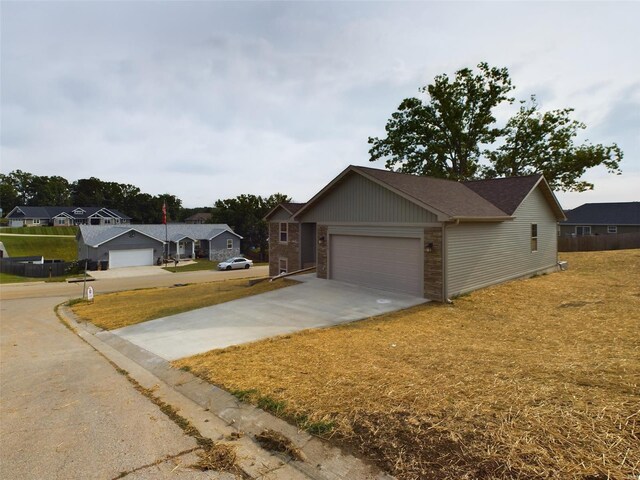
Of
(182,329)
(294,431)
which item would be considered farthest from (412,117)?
(294,431)

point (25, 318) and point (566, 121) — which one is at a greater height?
point (566, 121)

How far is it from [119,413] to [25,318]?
46.3ft

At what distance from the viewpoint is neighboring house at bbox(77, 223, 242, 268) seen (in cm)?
4000

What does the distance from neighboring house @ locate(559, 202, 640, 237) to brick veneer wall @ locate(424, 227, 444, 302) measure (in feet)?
111

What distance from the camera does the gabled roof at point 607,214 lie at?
129ft

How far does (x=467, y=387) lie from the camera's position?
16.2 ft

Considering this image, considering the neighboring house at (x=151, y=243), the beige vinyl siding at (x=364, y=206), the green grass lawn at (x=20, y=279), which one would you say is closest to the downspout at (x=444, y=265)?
the beige vinyl siding at (x=364, y=206)

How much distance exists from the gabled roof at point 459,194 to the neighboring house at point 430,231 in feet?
0.14

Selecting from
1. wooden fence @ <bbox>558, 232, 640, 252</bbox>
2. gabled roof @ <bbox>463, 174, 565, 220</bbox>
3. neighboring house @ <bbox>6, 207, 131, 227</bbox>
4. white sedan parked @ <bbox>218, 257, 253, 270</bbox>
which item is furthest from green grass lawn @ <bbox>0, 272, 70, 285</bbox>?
neighboring house @ <bbox>6, 207, 131, 227</bbox>

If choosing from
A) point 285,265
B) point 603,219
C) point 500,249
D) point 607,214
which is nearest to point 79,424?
point 500,249

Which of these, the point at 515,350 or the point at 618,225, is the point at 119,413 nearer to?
the point at 515,350

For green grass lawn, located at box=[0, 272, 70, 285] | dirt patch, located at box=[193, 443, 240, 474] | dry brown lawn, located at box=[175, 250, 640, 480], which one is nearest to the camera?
dry brown lawn, located at box=[175, 250, 640, 480]

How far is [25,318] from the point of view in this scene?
605 inches

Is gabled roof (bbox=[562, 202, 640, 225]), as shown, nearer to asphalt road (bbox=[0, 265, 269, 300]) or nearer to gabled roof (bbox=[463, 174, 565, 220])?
gabled roof (bbox=[463, 174, 565, 220])
